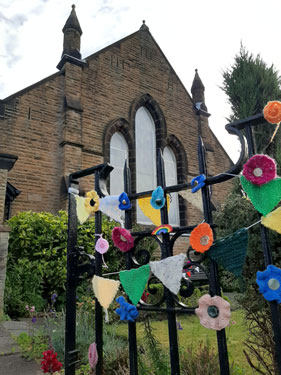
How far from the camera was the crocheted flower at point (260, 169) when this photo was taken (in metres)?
1.53

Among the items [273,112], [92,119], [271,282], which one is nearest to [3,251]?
[271,282]

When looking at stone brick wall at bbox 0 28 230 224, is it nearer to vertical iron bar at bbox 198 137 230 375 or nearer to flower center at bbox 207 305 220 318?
vertical iron bar at bbox 198 137 230 375

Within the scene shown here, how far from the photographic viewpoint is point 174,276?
1.74 m

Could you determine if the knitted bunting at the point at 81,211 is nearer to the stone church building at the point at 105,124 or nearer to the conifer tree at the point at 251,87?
the conifer tree at the point at 251,87

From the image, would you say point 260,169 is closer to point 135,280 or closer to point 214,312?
point 214,312

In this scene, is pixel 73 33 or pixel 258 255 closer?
pixel 258 255

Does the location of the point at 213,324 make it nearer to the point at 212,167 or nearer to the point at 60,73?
the point at 60,73

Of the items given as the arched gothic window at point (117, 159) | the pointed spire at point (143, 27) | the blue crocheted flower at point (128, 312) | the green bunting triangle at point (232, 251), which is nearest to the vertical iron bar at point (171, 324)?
the blue crocheted flower at point (128, 312)

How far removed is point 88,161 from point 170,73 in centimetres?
675

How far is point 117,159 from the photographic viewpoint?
11.7m

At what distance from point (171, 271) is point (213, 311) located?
12.1 inches

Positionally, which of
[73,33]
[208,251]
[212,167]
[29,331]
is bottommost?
[29,331]

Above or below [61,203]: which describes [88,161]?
above

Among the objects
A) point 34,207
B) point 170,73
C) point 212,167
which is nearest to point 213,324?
point 34,207
